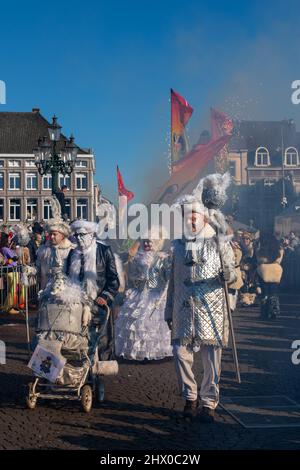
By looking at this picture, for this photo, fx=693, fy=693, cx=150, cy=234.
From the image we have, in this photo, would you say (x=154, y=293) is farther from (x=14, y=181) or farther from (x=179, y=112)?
(x=14, y=181)

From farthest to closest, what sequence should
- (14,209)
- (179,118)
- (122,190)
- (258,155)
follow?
(14,209)
(258,155)
(122,190)
(179,118)

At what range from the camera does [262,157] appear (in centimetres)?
6159

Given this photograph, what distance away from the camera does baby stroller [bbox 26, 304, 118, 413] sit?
591 centimetres

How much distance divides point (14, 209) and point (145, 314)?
64753 mm

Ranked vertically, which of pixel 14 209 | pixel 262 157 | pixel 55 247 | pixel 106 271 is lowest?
pixel 106 271

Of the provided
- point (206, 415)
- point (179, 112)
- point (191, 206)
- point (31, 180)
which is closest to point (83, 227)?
point (191, 206)

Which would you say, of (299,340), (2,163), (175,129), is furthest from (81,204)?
(299,340)

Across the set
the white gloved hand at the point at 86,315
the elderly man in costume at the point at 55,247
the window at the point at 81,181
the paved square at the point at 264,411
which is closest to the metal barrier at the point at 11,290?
the elderly man in costume at the point at 55,247

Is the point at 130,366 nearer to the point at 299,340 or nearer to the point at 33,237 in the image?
the point at 299,340

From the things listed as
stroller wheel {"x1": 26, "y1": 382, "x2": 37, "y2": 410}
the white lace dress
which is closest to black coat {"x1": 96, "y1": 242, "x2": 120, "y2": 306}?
stroller wheel {"x1": 26, "y1": 382, "x2": 37, "y2": 410}

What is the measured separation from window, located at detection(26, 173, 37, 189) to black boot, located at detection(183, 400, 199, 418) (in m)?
66.4

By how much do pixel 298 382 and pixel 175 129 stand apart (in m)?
12.7

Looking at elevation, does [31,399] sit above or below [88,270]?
below

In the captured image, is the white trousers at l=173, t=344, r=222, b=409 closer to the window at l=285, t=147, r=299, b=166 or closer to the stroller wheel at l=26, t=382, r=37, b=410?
the stroller wheel at l=26, t=382, r=37, b=410
